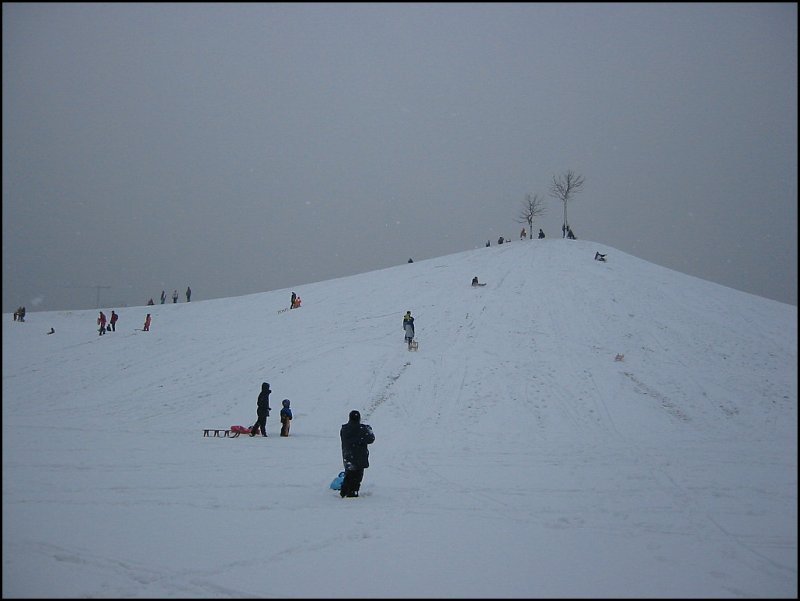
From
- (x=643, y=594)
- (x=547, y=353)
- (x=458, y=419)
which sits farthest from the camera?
(x=547, y=353)

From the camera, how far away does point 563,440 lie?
44.7 feet

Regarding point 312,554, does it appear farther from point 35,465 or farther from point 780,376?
point 780,376

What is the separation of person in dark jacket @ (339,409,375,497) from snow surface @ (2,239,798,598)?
16.0 inches

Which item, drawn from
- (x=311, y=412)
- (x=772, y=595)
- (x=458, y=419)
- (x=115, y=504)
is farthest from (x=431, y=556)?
(x=311, y=412)

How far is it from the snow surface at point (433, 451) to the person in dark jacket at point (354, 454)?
41 cm

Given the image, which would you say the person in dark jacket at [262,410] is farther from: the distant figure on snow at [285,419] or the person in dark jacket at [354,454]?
the person in dark jacket at [354,454]

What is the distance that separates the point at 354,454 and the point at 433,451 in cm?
427

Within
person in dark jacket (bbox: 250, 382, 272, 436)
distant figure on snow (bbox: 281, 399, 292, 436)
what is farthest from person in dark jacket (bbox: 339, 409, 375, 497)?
person in dark jacket (bbox: 250, 382, 272, 436)

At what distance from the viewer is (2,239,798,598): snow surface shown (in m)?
5.87

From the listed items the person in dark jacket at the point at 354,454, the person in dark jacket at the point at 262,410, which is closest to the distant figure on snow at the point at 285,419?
the person in dark jacket at the point at 262,410

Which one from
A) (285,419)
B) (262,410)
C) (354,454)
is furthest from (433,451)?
(262,410)

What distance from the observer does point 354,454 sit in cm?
892

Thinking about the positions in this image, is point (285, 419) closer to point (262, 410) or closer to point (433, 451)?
point (262, 410)

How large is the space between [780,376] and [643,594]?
1805 centimetres
